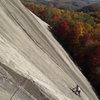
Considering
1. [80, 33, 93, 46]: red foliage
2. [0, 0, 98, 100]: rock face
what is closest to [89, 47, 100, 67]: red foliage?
[80, 33, 93, 46]: red foliage

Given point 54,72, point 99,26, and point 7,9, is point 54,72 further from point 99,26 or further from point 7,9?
point 99,26

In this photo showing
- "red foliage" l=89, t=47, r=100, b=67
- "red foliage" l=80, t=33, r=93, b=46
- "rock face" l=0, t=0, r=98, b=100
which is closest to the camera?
"rock face" l=0, t=0, r=98, b=100

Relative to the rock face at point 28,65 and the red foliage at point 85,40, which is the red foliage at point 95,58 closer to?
the red foliage at point 85,40

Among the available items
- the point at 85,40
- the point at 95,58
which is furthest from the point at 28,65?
the point at 85,40

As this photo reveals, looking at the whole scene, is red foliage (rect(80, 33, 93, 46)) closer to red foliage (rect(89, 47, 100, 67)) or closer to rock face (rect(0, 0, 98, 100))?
red foliage (rect(89, 47, 100, 67))

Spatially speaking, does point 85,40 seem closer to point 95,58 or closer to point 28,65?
point 95,58

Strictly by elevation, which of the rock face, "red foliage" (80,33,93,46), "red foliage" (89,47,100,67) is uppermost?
the rock face

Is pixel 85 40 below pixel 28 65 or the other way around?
below

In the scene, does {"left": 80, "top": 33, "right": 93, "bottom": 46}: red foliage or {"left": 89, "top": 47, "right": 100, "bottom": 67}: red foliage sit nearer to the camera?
{"left": 89, "top": 47, "right": 100, "bottom": 67}: red foliage

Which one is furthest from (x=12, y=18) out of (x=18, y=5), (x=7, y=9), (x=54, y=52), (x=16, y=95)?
(x=16, y=95)
